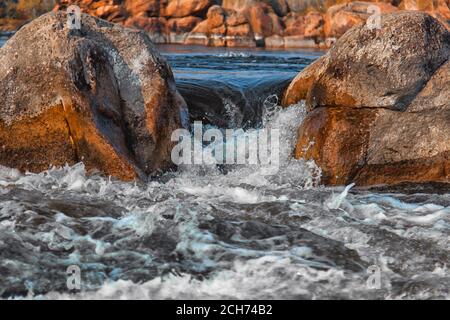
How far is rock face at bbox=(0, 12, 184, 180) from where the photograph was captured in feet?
23.9

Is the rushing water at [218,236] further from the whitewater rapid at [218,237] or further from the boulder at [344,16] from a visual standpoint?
the boulder at [344,16]

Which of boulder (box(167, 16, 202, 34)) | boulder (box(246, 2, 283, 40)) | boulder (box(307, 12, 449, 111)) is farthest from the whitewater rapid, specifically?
boulder (box(167, 16, 202, 34))

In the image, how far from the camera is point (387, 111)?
770cm

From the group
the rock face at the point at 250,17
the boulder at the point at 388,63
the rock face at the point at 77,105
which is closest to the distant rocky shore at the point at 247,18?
the rock face at the point at 250,17

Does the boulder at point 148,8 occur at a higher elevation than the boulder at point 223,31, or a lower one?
higher

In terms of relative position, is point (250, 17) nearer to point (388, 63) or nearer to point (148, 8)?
point (148, 8)

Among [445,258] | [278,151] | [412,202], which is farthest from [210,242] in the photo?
[278,151]

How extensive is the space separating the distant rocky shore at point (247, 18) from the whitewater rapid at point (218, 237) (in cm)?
2905

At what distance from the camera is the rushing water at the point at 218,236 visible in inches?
186

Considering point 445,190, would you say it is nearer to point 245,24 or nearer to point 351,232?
point 351,232

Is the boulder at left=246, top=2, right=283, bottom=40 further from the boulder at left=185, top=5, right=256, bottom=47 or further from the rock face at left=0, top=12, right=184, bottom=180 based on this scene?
the rock face at left=0, top=12, right=184, bottom=180

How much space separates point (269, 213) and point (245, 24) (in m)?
31.9

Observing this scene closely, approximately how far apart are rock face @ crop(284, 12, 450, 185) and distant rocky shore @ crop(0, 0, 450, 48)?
90.4 feet
